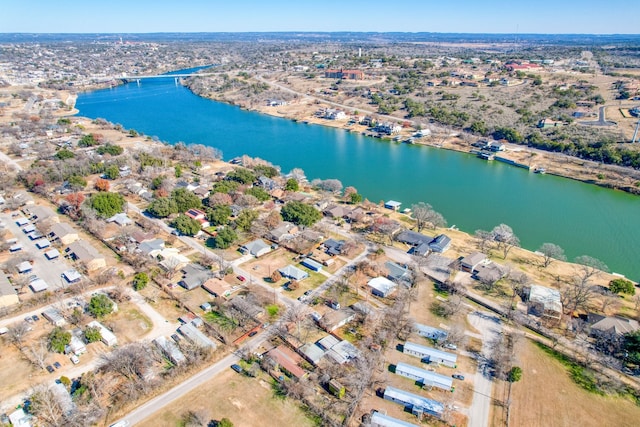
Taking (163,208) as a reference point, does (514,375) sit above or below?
below

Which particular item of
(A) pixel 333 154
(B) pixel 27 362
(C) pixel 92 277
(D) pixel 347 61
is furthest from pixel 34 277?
(D) pixel 347 61

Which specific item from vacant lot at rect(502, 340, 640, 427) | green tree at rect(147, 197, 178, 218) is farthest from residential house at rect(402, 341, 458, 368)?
green tree at rect(147, 197, 178, 218)

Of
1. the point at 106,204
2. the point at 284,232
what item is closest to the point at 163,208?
the point at 106,204

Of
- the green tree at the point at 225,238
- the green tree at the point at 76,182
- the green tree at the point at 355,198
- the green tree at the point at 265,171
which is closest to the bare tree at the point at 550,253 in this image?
the green tree at the point at 355,198

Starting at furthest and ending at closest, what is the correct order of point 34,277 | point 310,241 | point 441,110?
1. point 441,110
2. point 310,241
3. point 34,277

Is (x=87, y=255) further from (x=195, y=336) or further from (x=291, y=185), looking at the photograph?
(x=291, y=185)

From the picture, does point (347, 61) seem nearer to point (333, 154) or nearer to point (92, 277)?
point (333, 154)

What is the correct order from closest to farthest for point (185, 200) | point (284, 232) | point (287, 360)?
point (287, 360) < point (284, 232) < point (185, 200)
